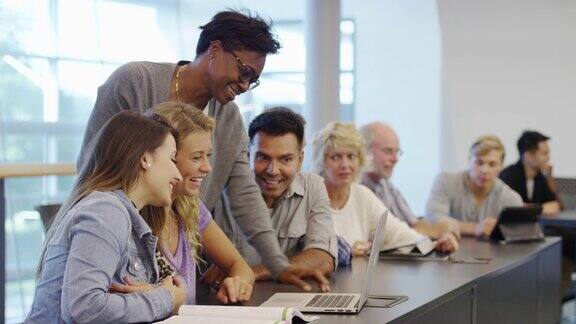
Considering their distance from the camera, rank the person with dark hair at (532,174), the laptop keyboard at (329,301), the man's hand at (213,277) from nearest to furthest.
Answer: the laptop keyboard at (329,301) < the man's hand at (213,277) < the person with dark hair at (532,174)

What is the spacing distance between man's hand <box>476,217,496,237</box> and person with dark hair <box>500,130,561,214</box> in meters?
2.02

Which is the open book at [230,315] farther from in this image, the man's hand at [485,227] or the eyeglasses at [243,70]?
the man's hand at [485,227]

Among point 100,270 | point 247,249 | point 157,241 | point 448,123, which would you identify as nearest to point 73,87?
point 247,249

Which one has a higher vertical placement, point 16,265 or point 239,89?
point 239,89

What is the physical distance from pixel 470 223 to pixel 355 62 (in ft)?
13.2

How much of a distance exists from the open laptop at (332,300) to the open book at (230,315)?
1.00 ft

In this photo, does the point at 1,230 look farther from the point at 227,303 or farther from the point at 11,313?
the point at 11,313

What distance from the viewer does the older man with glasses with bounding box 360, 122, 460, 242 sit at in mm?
4375

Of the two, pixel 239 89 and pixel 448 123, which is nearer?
pixel 239 89

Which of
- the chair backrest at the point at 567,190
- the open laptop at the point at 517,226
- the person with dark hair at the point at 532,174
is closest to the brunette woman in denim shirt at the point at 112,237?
the open laptop at the point at 517,226

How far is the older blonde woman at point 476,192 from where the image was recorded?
198 inches

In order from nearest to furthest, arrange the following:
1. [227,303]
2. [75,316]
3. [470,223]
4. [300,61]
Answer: [75,316], [227,303], [470,223], [300,61]

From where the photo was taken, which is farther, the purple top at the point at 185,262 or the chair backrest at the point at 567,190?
the chair backrest at the point at 567,190

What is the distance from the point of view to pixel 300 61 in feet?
24.8
